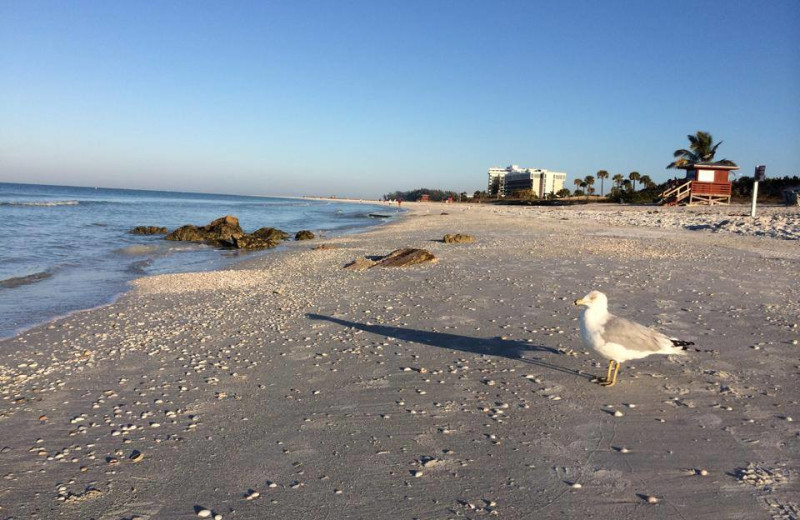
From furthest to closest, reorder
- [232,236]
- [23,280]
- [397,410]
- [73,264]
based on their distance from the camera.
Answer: [232,236], [73,264], [23,280], [397,410]

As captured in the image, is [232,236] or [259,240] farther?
[232,236]

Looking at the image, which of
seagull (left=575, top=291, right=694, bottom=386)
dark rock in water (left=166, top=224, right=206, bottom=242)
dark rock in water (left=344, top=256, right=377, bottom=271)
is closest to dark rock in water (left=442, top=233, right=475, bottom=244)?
dark rock in water (left=344, top=256, right=377, bottom=271)

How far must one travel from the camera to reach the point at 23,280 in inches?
533

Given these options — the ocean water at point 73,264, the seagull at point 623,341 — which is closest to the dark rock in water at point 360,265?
the ocean water at point 73,264

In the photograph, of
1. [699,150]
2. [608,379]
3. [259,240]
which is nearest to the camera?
[608,379]

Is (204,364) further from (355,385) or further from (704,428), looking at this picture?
(704,428)

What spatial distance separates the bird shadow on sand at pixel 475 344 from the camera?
20.4ft

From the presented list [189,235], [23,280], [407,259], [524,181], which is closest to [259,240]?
[189,235]

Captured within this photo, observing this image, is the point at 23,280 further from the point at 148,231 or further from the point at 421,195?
the point at 421,195

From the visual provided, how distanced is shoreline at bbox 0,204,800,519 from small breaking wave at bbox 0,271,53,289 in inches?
199

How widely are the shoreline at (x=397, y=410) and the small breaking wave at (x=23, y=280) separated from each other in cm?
505

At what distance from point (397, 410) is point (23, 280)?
1320 cm

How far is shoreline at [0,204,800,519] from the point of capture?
3.63 metres

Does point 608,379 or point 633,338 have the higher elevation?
point 633,338
